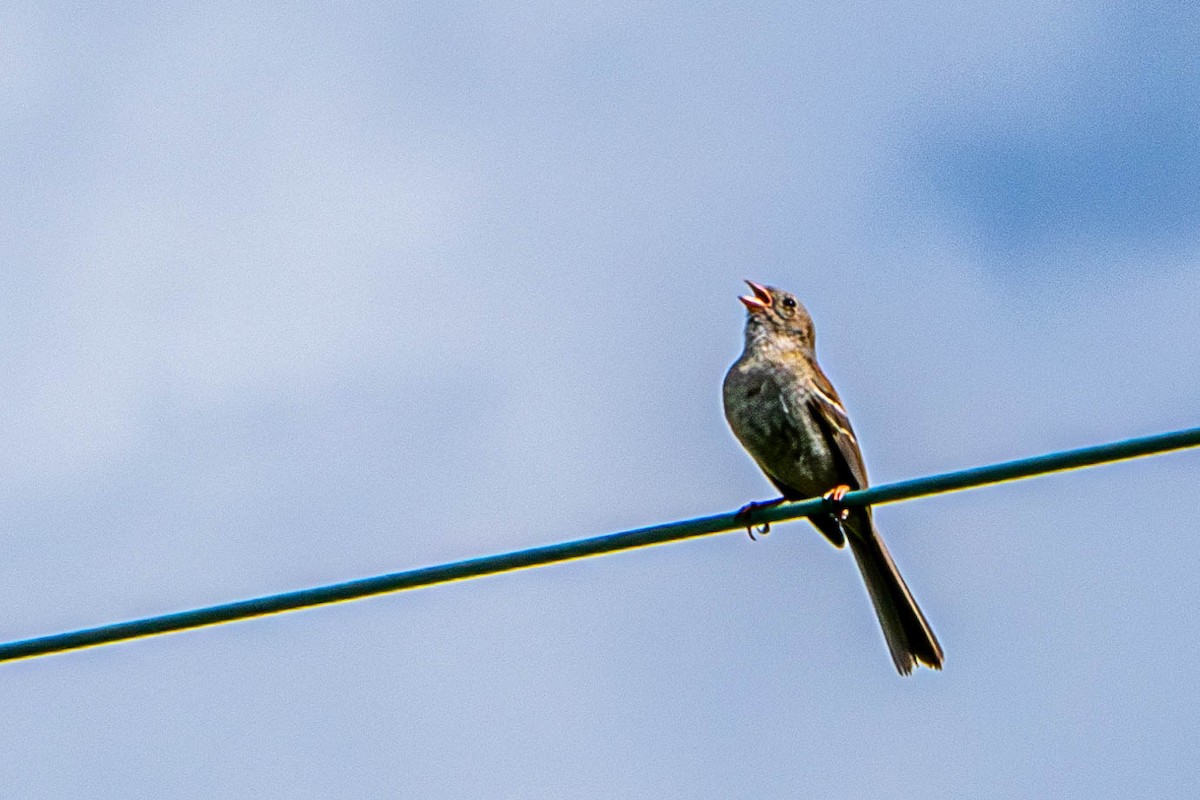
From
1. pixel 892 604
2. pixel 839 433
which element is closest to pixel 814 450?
pixel 839 433

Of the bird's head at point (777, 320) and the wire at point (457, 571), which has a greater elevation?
the bird's head at point (777, 320)

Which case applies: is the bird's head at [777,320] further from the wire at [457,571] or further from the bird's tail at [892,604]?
the wire at [457,571]

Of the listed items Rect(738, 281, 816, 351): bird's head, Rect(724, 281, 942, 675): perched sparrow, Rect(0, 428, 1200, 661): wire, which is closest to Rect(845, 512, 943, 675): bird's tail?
Rect(724, 281, 942, 675): perched sparrow

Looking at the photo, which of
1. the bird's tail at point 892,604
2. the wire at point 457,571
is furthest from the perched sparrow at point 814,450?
the wire at point 457,571

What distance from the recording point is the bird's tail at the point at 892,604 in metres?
8.80

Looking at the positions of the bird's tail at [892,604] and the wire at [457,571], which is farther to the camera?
the bird's tail at [892,604]

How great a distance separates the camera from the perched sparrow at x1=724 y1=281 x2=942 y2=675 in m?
8.86

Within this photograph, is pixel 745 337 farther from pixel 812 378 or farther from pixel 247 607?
pixel 247 607

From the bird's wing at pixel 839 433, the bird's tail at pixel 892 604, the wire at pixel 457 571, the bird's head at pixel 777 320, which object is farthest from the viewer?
the bird's head at pixel 777 320

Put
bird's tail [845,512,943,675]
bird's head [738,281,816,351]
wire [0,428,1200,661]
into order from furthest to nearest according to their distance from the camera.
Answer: bird's head [738,281,816,351] < bird's tail [845,512,943,675] < wire [0,428,1200,661]

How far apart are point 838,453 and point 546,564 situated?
4.29 m

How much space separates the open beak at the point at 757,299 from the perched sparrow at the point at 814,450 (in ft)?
1.09

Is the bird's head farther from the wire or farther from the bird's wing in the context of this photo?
the wire

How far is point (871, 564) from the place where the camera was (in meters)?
9.08
